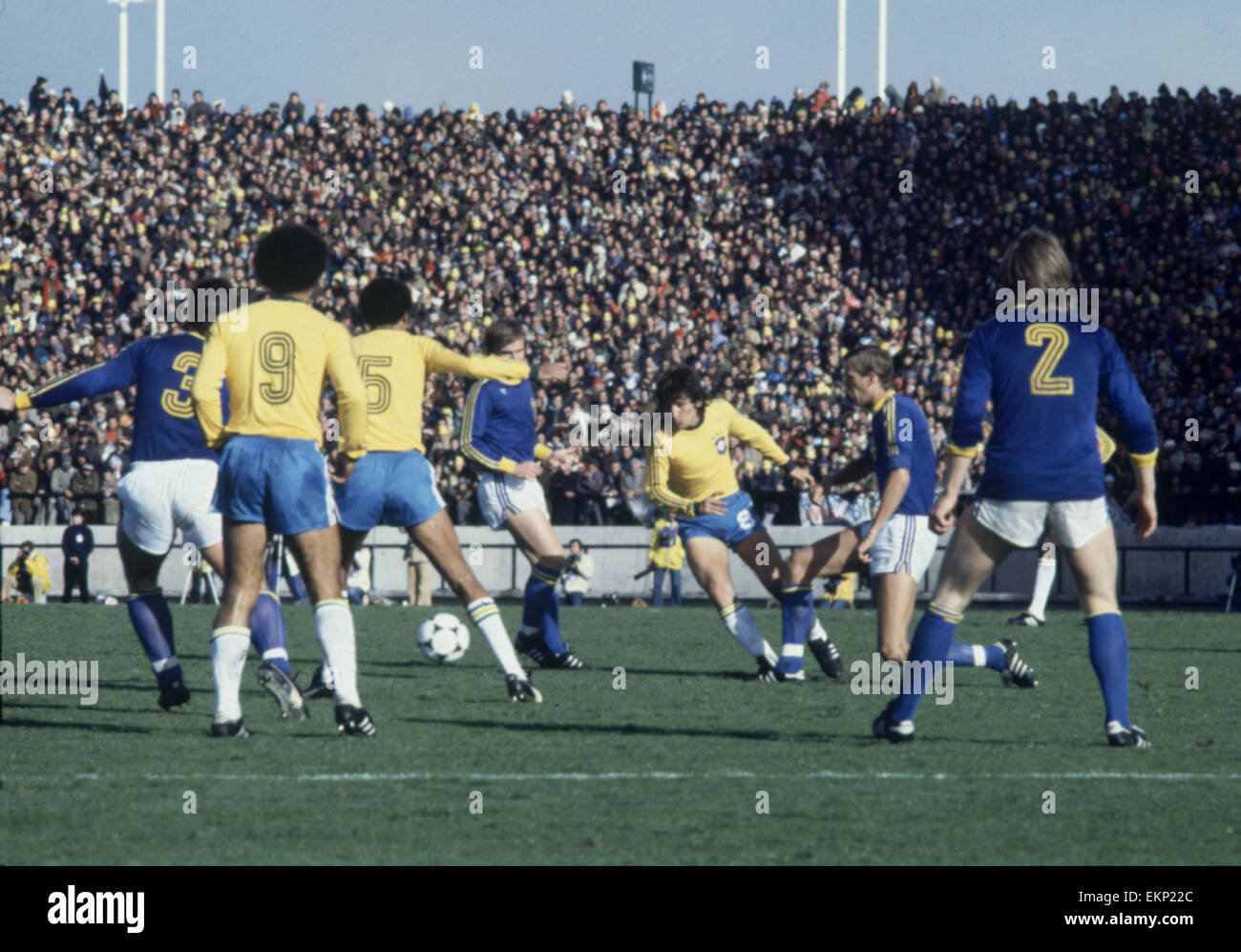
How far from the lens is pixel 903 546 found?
9.63 meters

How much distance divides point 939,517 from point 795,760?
46.8 inches

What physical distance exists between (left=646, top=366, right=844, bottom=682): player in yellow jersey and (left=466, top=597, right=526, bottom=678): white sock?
6.94 feet

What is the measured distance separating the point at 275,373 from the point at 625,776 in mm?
2338

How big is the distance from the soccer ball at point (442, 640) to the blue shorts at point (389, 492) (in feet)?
8.77

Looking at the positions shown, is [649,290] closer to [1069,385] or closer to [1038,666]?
[1038,666]

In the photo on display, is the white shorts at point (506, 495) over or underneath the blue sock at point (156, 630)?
over

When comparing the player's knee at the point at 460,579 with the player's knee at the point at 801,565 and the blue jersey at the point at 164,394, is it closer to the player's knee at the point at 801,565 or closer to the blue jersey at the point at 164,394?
the blue jersey at the point at 164,394

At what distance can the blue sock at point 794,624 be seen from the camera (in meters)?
10.8

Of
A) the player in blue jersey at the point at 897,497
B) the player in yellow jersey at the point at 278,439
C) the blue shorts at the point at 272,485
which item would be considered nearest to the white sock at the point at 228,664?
the player in yellow jersey at the point at 278,439

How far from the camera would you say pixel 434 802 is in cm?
604

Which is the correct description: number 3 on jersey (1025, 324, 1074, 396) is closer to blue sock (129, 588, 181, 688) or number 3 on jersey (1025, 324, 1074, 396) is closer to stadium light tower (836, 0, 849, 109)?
blue sock (129, 588, 181, 688)

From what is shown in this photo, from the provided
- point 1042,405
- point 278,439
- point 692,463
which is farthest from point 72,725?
point 1042,405

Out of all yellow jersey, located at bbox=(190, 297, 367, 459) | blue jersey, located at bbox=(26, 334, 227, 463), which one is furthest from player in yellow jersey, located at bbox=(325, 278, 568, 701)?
yellow jersey, located at bbox=(190, 297, 367, 459)
